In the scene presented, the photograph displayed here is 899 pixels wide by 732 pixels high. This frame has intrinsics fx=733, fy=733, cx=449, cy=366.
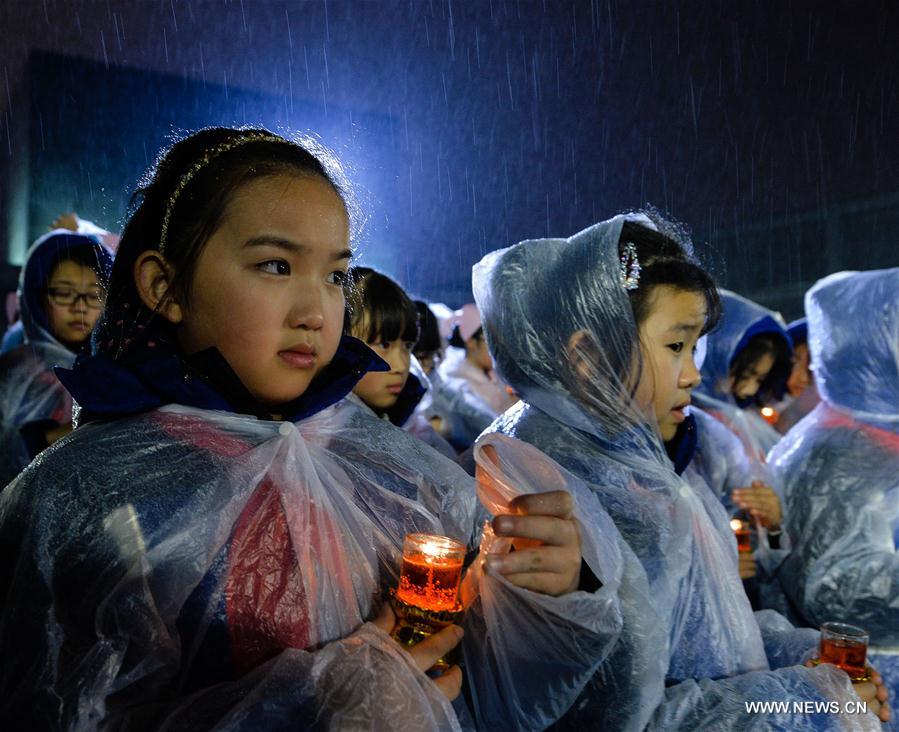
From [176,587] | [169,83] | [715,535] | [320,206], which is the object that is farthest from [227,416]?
[169,83]

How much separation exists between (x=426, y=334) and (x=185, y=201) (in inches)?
149

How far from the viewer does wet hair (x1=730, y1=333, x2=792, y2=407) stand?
192 inches

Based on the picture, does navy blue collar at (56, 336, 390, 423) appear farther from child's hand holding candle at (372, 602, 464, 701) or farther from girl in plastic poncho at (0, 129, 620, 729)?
child's hand holding candle at (372, 602, 464, 701)

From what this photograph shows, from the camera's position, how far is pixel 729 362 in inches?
192

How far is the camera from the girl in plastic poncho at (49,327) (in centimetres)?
368

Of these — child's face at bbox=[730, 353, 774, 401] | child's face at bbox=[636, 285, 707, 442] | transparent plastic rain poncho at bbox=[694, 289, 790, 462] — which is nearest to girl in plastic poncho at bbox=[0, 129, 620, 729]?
child's face at bbox=[636, 285, 707, 442]

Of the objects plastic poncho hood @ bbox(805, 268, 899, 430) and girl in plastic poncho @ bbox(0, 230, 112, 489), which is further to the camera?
girl in plastic poncho @ bbox(0, 230, 112, 489)

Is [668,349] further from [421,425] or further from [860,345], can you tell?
[421,425]

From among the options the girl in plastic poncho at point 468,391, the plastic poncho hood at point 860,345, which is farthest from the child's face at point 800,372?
the plastic poncho hood at point 860,345

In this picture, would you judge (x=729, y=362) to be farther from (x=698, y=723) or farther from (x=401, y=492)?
(x=401, y=492)

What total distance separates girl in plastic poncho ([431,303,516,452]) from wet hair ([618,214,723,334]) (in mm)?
3180

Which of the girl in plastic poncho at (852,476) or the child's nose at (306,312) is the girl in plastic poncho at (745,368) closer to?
the girl in plastic poncho at (852,476)

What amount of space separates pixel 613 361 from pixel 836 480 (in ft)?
3.86

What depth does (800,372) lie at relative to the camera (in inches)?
237
